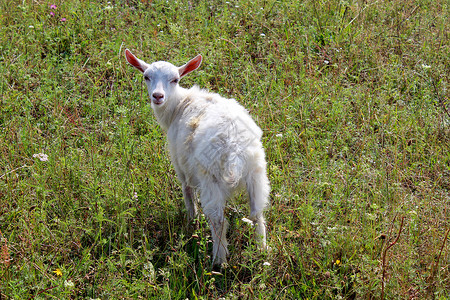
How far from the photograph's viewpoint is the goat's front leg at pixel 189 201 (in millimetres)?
4882

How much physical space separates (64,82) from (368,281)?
4.78 meters

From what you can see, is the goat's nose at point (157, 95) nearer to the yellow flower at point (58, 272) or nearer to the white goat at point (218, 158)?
the white goat at point (218, 158)

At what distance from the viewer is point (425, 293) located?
12.2 ft

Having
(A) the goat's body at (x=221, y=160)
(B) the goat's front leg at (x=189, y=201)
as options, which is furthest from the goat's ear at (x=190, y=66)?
(B) the goat's front leg at (x=189, y=201)

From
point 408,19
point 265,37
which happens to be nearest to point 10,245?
point 265,37

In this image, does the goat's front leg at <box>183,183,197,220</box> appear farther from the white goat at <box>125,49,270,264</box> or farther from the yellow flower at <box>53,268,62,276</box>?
the yellow flower at <box>53,268,62,276</box>

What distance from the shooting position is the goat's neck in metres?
5.13

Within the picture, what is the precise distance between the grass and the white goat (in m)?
0.25

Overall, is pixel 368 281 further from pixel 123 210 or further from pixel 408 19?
pixel 408 19

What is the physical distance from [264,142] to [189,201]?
1214mm

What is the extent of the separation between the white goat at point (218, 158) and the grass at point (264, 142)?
25cm

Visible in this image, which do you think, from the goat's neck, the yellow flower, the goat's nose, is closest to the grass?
the yellow flower

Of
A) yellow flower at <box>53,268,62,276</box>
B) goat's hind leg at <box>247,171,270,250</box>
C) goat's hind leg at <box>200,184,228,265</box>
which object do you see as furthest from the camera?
goat's hind leg at <box>247,171,270,250</box>

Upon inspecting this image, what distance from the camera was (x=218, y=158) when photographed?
407 cm
